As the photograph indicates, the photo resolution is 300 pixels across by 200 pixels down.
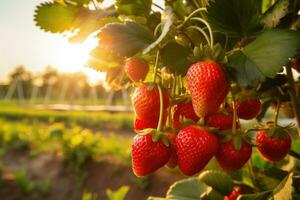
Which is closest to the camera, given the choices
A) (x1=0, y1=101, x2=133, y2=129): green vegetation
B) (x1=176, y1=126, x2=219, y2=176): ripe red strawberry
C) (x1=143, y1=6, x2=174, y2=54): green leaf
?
(x1=143, y1=6, x2=174, y2=54): green leaf

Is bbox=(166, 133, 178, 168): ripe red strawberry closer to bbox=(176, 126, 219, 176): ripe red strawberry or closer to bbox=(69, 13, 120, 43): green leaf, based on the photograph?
bbox=(176, 126, 219, 176): ripe red strawberry

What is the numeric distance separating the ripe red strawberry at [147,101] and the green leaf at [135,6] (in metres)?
0.15

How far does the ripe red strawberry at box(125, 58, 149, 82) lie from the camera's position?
0.90 m

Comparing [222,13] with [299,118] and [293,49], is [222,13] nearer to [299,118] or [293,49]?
[293,49]

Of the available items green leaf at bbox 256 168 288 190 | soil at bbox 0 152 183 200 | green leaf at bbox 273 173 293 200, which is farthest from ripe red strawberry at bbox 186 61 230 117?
soil at bbox 0 152 183 200

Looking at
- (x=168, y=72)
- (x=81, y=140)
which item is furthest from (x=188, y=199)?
(x=81, y=140)

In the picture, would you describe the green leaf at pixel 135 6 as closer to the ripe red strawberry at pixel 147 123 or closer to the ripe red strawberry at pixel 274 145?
the ripe red strawberry at pixel 147 123

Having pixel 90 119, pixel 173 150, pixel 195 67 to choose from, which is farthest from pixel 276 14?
pixel 90 119

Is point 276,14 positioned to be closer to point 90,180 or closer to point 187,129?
point 187,129

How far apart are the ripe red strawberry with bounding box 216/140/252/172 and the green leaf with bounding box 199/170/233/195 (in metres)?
0.31

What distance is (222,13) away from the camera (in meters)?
0.84

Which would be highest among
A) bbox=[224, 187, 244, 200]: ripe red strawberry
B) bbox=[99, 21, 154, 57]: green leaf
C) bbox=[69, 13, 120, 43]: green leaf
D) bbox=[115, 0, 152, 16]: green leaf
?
bbox=[115, 0, 152, 16]: green leaf

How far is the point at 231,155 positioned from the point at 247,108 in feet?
0.43

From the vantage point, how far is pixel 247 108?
3.19ft
